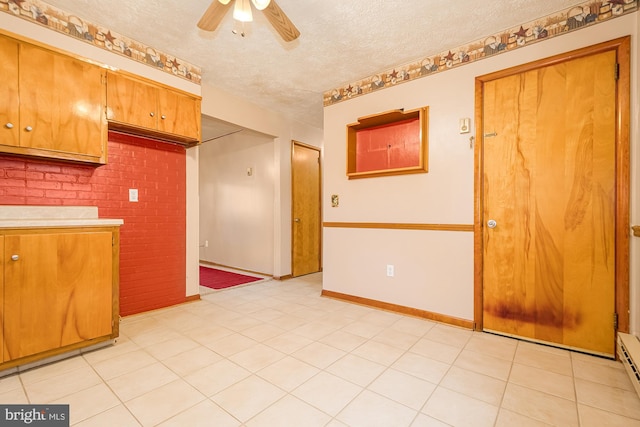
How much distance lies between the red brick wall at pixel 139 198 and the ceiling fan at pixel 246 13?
1.55 meters

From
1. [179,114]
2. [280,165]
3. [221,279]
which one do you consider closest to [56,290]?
[179,114]

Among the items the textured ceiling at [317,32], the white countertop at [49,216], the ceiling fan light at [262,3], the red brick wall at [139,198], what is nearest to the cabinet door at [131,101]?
the red brick wall at [139,198]

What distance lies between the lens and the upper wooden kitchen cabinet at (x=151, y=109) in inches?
98.0

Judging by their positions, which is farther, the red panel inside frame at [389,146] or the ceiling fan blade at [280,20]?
the red panel inside frame at [389,146]

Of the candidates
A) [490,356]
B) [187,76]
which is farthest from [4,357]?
[490,356]

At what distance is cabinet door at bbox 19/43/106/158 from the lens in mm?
2035

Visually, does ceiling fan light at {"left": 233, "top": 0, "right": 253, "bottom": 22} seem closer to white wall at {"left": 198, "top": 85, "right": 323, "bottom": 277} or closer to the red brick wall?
the red brick wall

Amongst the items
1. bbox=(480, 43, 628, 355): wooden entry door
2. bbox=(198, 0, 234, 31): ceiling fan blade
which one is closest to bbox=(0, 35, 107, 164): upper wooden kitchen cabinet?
bbox=(198, 0, 234, 31): ceiling fan blade

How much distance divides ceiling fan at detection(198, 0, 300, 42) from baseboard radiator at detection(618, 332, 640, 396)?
299 cm

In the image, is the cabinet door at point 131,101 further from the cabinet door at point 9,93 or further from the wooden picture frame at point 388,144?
the wooden picture frame at point 388,144

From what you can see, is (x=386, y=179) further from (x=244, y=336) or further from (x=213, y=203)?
(x=213, y=203)

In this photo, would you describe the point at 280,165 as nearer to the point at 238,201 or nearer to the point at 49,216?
the point at 238,201

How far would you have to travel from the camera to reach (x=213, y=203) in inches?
231

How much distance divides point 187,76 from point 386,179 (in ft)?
8.13
